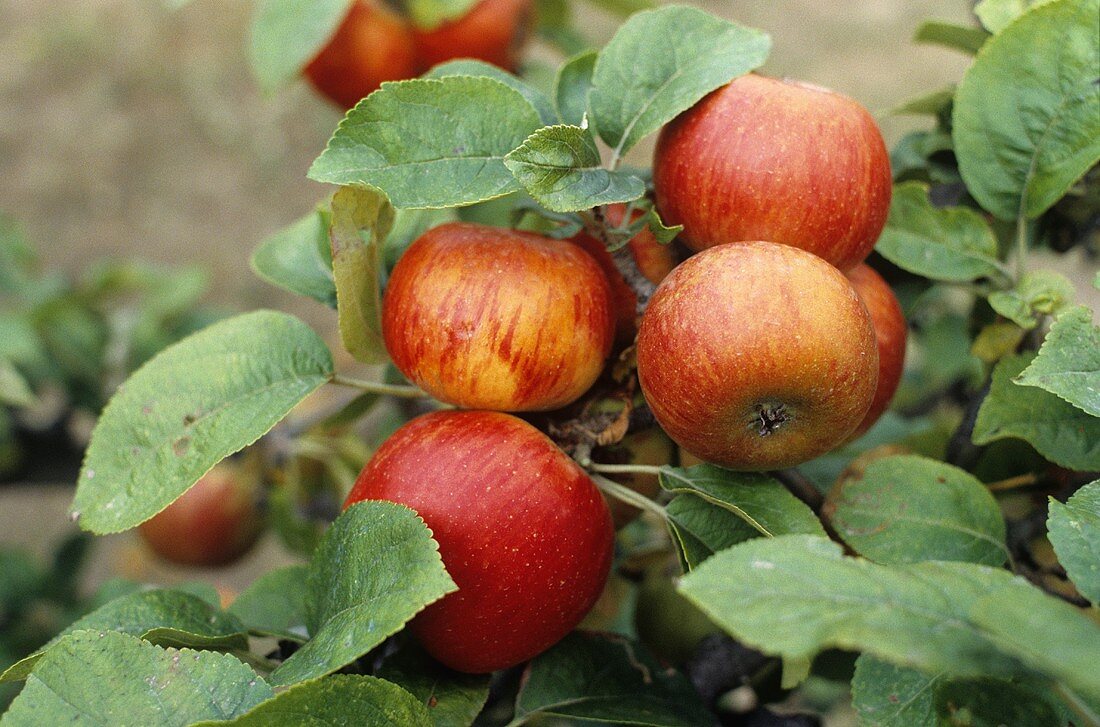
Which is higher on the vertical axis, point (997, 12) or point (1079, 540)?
point (997, 12)

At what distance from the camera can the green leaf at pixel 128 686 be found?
628 mm

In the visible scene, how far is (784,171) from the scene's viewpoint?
2.37ft

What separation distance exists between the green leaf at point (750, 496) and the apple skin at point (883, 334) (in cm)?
12

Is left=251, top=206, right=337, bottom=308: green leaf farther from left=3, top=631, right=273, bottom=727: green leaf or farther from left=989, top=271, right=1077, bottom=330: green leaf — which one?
left=989, top=271, right=1077, bottom=330: green leaf

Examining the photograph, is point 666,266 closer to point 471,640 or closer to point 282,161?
point 471,640

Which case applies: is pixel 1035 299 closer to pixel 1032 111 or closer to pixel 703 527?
pixel 1032 111

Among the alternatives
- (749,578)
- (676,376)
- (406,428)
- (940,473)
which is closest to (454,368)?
(406,428)

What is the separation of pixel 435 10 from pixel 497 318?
2.80ft

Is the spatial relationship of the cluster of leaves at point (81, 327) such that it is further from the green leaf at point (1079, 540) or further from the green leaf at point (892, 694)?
the green leaf at point (1079, 540)

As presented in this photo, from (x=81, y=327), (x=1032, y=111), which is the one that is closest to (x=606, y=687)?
(x=1032, y=111)

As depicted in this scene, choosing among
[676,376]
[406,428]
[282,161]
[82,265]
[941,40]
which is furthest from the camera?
[282,161]

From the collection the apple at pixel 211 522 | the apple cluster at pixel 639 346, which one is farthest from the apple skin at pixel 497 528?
the apple at pixel 211 522

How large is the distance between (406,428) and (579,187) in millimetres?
232

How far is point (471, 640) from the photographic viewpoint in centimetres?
72
